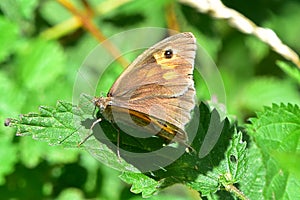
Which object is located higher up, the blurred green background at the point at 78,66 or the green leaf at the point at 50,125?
the blurred green background at the point at 78,66

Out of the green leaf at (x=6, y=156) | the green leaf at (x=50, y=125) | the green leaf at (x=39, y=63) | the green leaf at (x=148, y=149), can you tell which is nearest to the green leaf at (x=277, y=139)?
the green leaf at (x=148, y=149)

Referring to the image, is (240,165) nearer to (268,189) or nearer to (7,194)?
(268,189)

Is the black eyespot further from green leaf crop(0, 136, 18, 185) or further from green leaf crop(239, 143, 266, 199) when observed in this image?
green leaf crop(0, 136, 18, 185)

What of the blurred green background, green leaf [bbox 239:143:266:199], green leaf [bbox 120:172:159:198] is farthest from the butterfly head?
the blurred green background

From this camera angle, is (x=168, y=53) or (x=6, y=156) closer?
(x=168, y=53)

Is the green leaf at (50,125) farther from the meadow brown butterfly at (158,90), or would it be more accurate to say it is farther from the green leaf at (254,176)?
the green leaf at (254,176)

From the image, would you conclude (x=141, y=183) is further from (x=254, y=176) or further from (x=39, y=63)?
(x=39, y=63)

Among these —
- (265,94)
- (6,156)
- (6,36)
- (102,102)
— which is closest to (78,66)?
(6,36)

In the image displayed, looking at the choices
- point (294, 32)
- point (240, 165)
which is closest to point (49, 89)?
point (240, 165)
